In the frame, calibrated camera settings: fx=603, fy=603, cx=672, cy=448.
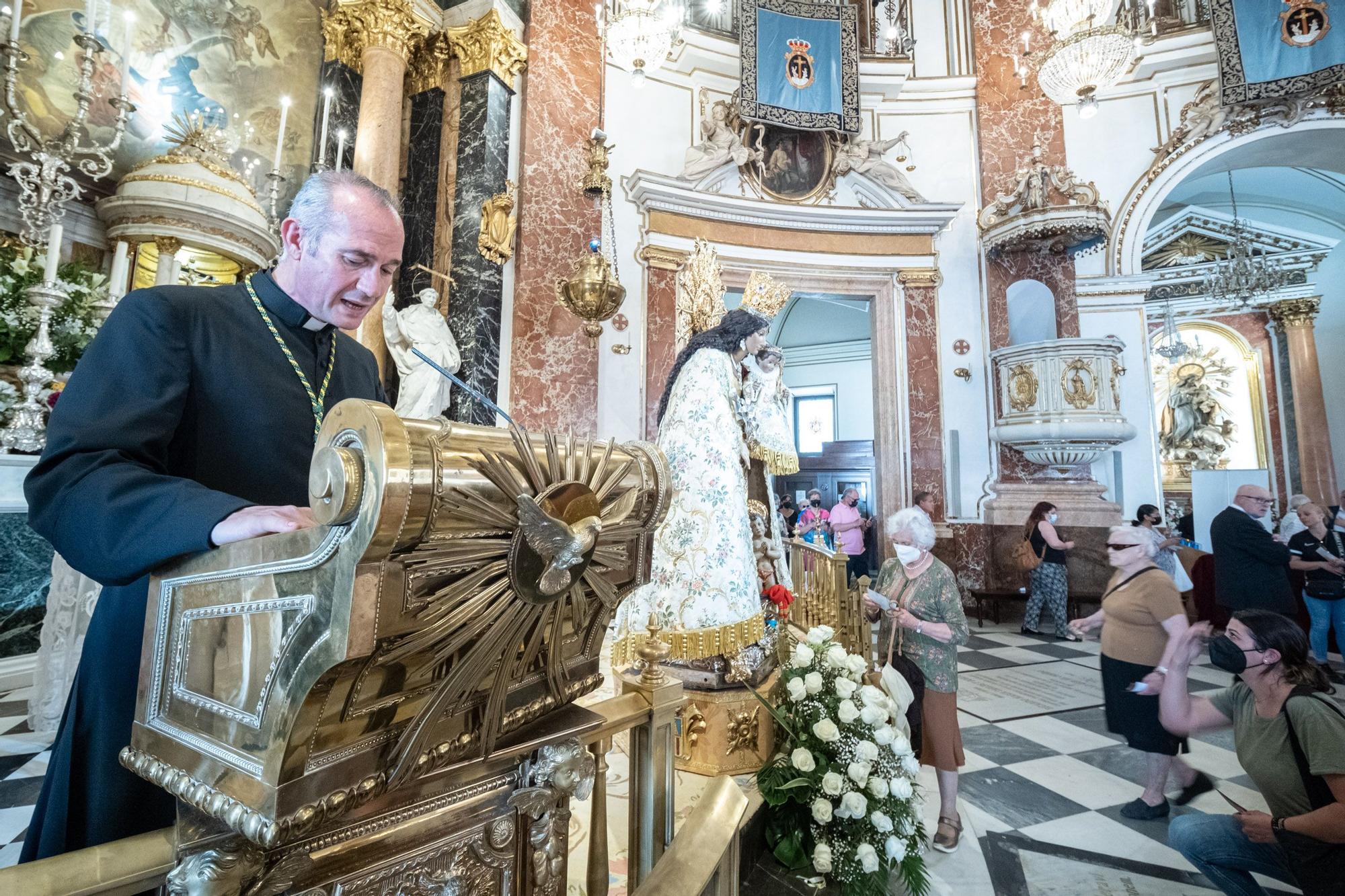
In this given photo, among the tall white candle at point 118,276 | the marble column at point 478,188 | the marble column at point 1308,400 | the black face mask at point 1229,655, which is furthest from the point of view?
the marble column at point 1308,400

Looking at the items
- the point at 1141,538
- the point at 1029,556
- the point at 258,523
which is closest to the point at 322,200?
the point at 258,523

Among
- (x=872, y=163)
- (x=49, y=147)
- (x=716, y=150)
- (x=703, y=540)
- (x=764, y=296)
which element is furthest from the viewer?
(x=872, y=163)

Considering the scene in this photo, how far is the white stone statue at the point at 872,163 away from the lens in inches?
340

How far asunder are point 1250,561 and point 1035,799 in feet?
9.85

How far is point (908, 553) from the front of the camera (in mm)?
3082

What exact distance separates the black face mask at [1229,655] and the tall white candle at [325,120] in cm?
681

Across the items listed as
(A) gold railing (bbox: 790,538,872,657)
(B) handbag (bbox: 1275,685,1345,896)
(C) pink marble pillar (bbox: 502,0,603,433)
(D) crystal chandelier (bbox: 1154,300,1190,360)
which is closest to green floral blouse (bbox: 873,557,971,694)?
(A) gold railing (bbox: 790,538,872,657)

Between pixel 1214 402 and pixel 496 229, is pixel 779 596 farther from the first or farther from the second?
pixel 1214 402

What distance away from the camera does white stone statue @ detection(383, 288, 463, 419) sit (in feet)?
16.2

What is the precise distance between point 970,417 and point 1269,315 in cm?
975

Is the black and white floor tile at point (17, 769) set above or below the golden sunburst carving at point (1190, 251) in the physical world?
below

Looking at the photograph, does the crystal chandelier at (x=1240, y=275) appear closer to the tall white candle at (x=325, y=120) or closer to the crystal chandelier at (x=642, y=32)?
the crystal chandelier at (x=642, y=32)

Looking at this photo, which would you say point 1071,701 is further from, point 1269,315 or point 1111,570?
point 1269,315

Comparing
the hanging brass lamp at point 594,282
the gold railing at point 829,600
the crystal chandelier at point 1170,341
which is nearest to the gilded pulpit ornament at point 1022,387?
the gold railing at point 829,600
